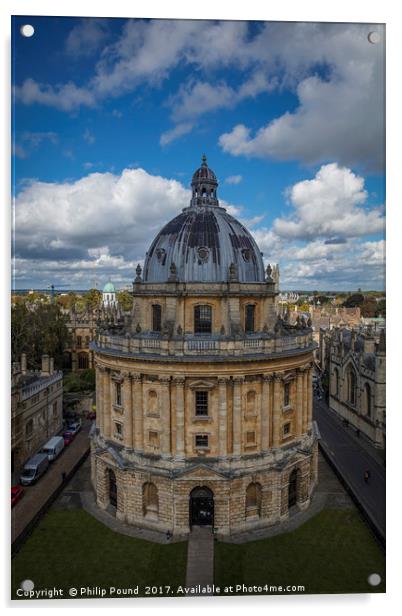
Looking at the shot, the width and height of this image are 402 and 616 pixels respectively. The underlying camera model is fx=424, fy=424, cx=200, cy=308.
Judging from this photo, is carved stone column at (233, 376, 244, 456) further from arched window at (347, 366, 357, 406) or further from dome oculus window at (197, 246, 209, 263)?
arched window at (347, 366, 357, 406)

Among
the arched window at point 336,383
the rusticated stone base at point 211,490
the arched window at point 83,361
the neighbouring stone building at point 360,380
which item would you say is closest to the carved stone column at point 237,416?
the rusticated stone base at point 211,490

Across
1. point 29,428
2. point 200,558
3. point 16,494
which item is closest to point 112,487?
point 16,494

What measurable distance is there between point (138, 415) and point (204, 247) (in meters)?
10.6

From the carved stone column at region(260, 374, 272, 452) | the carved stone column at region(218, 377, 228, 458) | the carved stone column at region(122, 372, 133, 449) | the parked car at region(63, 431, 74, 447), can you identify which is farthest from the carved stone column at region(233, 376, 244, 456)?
the parked car at region(63, 431, 74, 447)

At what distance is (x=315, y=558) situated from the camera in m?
19.9

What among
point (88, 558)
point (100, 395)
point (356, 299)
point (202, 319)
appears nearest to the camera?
point (88, 558)

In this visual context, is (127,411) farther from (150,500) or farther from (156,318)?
(156,318)

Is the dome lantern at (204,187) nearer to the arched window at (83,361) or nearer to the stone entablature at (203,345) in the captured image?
the stone entablature at (203,345)

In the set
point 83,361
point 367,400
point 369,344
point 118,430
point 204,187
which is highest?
point 204,187

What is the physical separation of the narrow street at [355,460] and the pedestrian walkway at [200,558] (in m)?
8.33

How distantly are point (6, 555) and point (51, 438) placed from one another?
22.2 meters

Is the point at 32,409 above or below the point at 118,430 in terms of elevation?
below

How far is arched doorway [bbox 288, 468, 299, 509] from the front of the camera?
2594 centimetres
